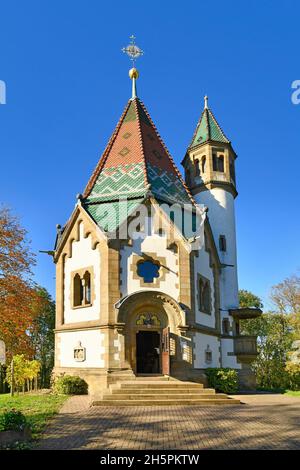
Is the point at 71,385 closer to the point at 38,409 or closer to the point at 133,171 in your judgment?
the point at 38,409

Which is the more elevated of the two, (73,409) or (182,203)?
(182,203)

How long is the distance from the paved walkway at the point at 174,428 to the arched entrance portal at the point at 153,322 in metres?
4.87

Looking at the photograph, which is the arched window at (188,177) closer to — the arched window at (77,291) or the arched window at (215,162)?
the arched window at (215,162)

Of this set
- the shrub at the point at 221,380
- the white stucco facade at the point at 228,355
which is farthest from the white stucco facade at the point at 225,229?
the shrub at the point at 221,380

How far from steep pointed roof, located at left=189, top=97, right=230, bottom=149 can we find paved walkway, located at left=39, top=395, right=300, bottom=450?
19.9 metres

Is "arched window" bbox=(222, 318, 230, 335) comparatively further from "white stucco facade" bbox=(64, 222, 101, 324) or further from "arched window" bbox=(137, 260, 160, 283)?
"white stucco facade" bbox=(64, 222, 101, 324)

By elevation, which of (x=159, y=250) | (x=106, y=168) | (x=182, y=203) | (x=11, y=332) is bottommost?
(x=11, y=332)

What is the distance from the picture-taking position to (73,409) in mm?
16078

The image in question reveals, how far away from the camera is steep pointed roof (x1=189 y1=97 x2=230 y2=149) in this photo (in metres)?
32.1

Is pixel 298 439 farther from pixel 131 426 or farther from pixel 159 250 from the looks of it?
pixel 159 250

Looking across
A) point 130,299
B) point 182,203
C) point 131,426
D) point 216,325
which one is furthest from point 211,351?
point 131,426

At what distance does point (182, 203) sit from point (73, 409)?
1401 centimetres

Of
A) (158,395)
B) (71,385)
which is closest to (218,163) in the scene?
(71,385)

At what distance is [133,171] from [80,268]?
661 centimetres
